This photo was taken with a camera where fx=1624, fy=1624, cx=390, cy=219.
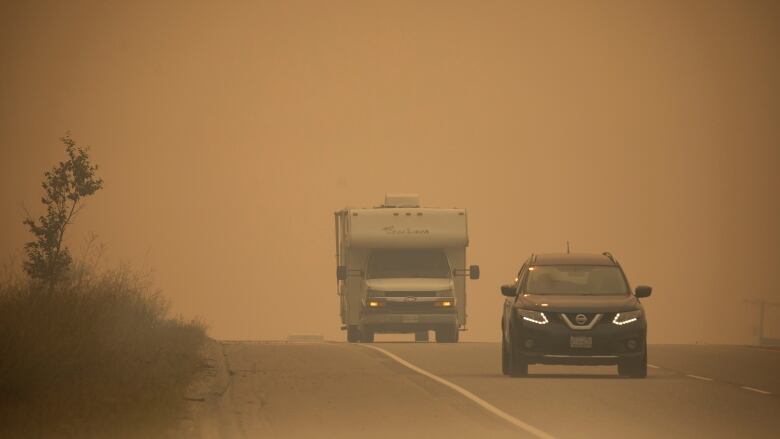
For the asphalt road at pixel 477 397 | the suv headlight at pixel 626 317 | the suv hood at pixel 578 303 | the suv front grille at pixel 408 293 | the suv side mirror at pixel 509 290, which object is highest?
the suv side mirror at pixel 509 290

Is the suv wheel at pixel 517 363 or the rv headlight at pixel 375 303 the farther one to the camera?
the rv headlight at pixel 375 303

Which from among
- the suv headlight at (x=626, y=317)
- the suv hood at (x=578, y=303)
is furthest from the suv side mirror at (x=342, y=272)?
the suv headlight at (x=626, y=317)

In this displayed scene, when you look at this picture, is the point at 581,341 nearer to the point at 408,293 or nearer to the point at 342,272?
the point at 408,293

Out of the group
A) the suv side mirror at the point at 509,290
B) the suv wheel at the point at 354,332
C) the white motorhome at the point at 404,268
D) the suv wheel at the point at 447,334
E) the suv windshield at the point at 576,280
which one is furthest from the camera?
the suv wheel at the point at 354,332

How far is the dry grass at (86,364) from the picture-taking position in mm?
16594

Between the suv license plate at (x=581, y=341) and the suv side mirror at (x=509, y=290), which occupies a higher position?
the suv side mirror at (x=509, y=290)

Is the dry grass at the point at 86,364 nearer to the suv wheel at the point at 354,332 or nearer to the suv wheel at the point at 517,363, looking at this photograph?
the suv wheel at the point at 517,363

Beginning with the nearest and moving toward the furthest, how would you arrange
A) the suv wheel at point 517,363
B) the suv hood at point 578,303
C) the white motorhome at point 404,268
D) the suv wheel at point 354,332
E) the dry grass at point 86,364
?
1. the dry grass at point 86,364
2. the suv hood at point 578,303
3. the suv wheel at point 517,363
4. the white motorhome at point 404,268
5. the suv wheel at point 354,332

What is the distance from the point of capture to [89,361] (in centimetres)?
2195

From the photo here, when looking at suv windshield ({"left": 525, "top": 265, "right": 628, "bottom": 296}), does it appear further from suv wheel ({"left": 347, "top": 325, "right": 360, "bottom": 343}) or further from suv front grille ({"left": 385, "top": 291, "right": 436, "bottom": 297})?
suv wheel ({"left": 347, "top": 325, "right": 360, "bottom": 343})

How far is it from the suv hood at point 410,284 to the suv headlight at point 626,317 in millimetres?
17937

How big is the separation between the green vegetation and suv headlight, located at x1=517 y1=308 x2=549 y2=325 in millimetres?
5202

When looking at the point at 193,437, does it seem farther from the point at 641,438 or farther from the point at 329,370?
the point at 329,370

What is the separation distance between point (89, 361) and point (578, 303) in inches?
303
